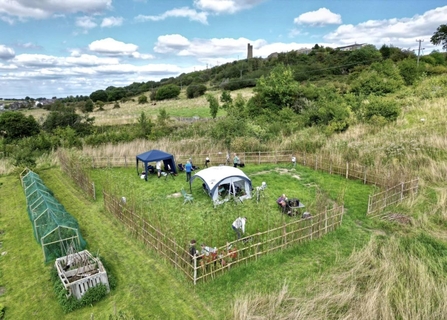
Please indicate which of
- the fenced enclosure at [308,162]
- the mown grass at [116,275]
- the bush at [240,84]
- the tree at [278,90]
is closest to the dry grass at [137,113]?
the bush at [240,84]

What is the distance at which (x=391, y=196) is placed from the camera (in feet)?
37.4

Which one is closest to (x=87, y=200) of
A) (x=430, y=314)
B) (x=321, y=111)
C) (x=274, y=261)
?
(x=274, y=261)

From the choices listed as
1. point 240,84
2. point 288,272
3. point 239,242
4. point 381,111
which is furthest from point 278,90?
point 240,84

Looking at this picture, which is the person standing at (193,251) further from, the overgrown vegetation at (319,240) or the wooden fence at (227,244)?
the overgrown vegetation at (319,240)

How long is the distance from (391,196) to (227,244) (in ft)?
24.3

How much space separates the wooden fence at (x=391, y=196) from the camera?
10.9 meters

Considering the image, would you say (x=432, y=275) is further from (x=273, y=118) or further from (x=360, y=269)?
(x=273, y=118)

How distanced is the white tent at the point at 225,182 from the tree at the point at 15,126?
23577mm

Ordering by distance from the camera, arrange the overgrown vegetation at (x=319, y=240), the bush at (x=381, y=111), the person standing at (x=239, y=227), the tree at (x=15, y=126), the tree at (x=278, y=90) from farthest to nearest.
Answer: the tree at (x=278, y=90) < the tree at (x=15, y=126) < the bush at (x=381, y=111) < the person standing at (x=239, y=227) < the overgrown vegetation at (x=319, y=240)

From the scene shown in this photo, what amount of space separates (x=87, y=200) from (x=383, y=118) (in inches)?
791

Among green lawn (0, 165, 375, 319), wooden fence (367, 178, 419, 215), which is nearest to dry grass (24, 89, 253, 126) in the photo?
green lawn (0, 165, 375, 319)

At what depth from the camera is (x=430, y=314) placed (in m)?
5.91

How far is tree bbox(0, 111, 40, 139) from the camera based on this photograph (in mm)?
27484

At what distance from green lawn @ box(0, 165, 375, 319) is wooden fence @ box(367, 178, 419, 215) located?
562 millimetres
